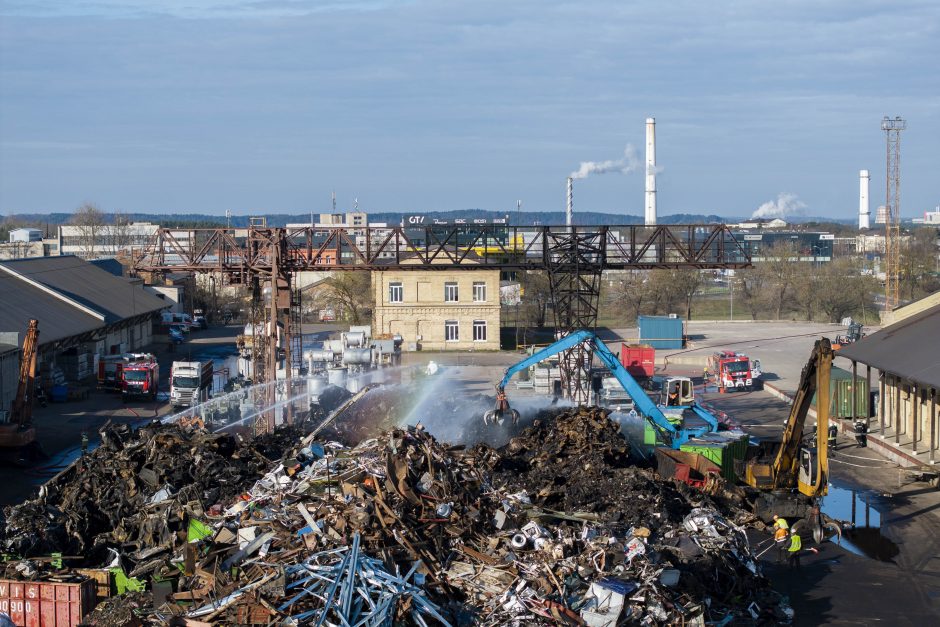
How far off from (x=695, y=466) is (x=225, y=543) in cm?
1281

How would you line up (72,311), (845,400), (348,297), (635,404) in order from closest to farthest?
(635,404), (845,400), (72,311), (348,297)

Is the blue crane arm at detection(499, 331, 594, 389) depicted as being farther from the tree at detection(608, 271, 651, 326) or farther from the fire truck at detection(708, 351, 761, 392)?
the tree at detection(608, 271, 651, 326)

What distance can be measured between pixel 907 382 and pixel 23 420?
27.9 metres

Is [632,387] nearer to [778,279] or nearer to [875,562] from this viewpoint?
[875,562]

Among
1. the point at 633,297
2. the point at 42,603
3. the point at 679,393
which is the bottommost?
the point at 42,603

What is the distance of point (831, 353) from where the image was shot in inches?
888

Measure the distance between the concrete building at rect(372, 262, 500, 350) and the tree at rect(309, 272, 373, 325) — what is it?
13881 mm

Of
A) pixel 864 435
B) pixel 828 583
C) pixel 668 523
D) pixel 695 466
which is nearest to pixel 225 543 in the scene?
pixel 668 523

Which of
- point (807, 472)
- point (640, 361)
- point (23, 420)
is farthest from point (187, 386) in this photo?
point (807, 472)

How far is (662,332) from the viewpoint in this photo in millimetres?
59250

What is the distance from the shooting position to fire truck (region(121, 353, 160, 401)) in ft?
133

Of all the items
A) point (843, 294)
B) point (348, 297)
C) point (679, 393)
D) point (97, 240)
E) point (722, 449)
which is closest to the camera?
point (722, 449)

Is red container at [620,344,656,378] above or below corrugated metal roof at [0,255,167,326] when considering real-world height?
below

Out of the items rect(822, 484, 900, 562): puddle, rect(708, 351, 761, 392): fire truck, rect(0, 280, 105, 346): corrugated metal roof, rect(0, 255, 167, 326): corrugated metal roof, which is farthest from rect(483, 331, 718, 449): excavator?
rect(0, 255, 167, 326): corrugated metal roof
